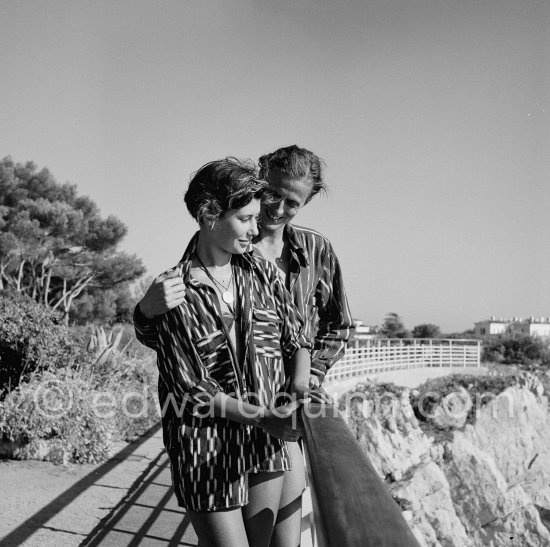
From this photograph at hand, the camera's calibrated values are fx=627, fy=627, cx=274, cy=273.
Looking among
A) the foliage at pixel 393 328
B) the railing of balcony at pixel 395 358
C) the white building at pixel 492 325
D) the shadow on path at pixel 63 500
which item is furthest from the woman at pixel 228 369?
the white building at pixel 492 325

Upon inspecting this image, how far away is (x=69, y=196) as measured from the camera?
84.1 feet

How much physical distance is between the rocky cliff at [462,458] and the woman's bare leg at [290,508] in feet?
10.0

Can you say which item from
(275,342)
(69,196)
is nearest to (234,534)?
(275,342)

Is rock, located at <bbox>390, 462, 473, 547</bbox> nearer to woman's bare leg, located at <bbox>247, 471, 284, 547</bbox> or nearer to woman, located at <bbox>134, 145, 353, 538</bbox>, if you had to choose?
woman, located at <bbox>134, 145, 353, 538</bbox>

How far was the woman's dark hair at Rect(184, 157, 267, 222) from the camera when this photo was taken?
5.63 ft

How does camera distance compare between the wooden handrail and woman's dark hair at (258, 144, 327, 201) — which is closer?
the wooden handrail

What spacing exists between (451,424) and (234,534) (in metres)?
12.7

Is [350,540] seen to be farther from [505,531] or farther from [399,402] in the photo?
[399,402]

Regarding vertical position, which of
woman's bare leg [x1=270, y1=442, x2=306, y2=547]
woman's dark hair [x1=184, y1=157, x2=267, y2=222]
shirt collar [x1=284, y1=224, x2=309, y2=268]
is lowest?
woman's bare leg [x1=270, y1=442, x2=306, y2=547]

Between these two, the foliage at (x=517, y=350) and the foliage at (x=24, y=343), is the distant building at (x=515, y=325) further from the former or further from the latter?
the foliage at (x=24, y=343)

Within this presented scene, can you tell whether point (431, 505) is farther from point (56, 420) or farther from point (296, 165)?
point (296, 165)

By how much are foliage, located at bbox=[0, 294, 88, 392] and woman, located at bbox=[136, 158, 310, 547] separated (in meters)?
5.52

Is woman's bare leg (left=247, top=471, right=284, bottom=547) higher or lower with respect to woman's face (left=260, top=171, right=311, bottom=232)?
lower

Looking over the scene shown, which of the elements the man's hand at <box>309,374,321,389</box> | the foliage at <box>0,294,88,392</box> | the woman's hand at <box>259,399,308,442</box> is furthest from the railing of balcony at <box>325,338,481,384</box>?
the woman's hand at <box>259,399,308,442</box>
